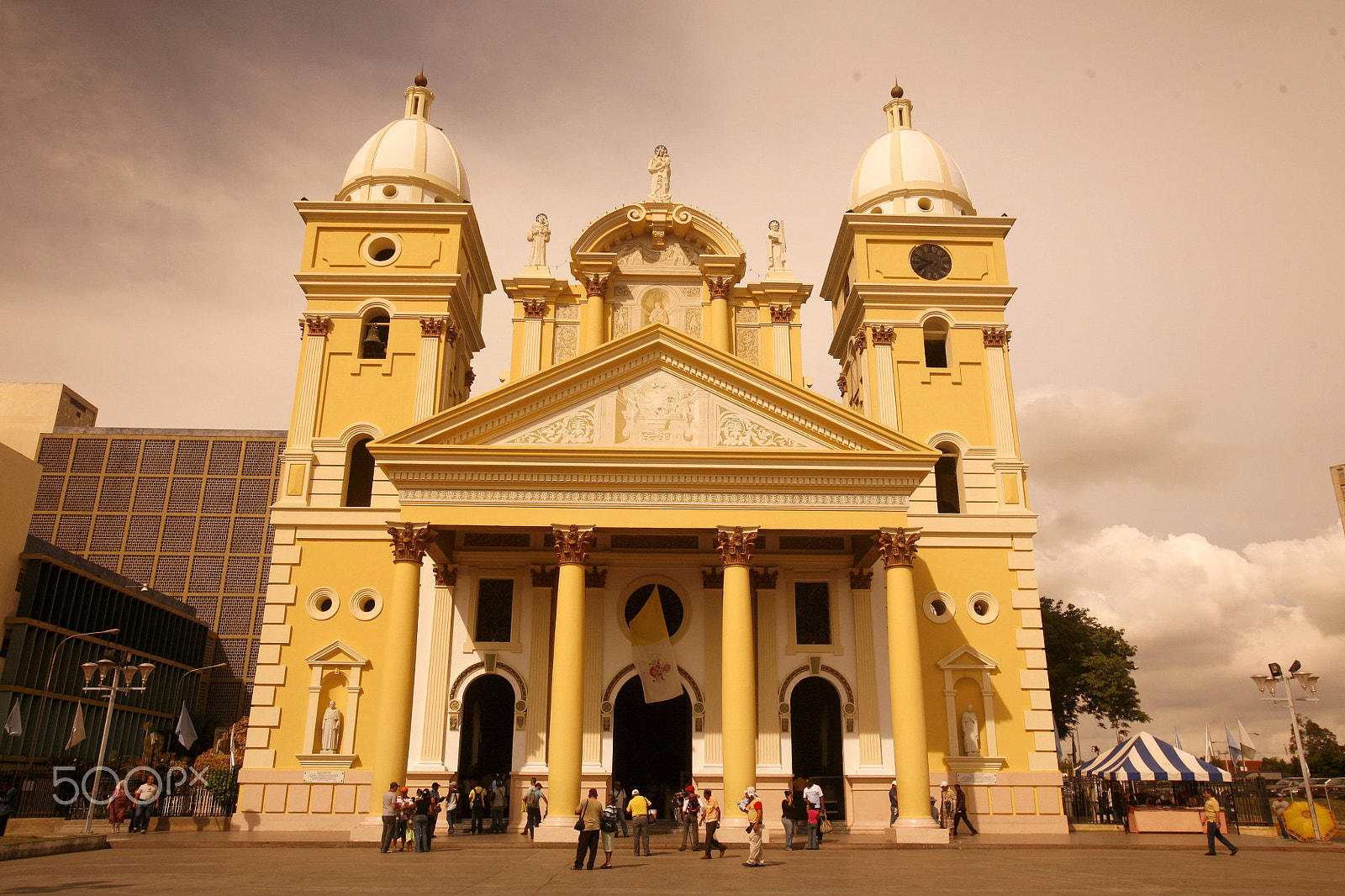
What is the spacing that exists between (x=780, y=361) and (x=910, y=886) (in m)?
19.9

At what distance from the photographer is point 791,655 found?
27500 millimetres

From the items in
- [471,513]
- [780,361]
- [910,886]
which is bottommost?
[910,886]

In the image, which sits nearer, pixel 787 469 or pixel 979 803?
pixel 787 469

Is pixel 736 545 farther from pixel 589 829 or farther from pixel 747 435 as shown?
pixel 589 829

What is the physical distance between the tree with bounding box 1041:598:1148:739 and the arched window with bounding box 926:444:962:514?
20.4m

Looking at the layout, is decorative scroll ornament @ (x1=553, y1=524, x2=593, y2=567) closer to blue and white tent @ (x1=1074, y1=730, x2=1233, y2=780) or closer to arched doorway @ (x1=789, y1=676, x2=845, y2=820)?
arched doorway @ (x1=789, y1=676, x2=845, y2=820)

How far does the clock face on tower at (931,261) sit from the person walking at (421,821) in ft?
71.9

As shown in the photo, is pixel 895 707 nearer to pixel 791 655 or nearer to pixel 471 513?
pixel 791 655

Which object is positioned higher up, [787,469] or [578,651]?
[787,469]

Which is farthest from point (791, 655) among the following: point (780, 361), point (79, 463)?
point (79, 463)

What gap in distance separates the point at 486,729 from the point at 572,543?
7.12m

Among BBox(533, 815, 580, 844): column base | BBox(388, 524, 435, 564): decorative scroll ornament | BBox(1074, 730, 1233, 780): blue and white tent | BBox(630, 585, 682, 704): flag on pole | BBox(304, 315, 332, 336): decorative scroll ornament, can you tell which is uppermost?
BBox(304, 315, 332, 336): decorative scroll ornament

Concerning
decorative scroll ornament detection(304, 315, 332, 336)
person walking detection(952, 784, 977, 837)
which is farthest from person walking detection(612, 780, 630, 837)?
decorative scroll ornament detection(304, 315, 332, 336)

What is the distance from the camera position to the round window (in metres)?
27.8
